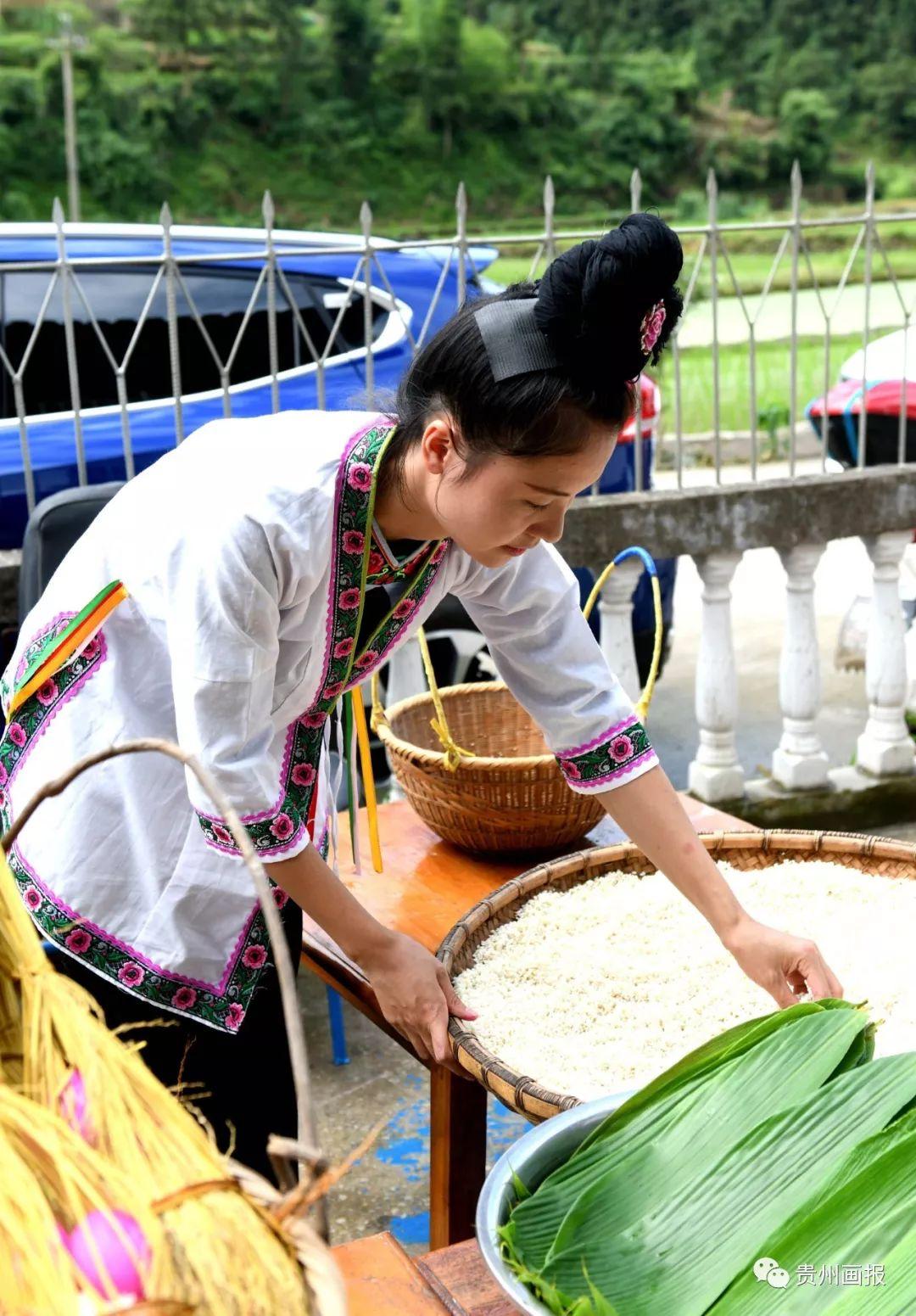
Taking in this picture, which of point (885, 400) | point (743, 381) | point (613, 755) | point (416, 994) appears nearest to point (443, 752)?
point (613, 755)

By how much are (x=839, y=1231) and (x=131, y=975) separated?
2.60 feet

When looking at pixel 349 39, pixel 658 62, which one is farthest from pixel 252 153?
pixel 658 62

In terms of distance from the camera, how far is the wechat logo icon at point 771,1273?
876 millimetres

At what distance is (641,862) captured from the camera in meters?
1.77

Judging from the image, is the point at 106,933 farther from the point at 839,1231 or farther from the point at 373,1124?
the point at 373,1124

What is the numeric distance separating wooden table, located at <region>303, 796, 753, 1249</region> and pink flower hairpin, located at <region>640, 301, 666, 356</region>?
78 centimetres

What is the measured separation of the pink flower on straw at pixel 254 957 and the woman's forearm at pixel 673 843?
0.42 meters

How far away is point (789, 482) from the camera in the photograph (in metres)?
3.10

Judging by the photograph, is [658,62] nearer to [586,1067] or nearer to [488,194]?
[488,194]

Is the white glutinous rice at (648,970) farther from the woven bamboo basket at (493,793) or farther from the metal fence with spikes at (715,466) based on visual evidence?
the metal fence with spikes at (715,466)

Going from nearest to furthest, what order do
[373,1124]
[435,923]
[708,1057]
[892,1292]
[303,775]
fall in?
[892,1292] → [708,1057] → [303,775] → [435,923] → [373,1124]

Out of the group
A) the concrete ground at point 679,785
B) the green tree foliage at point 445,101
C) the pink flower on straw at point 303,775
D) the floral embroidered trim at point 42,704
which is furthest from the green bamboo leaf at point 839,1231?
the green tree foliage at point 445,101

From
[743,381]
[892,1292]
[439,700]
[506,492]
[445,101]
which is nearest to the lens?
[892,1292]

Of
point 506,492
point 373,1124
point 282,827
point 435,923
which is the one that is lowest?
point 373,1124
